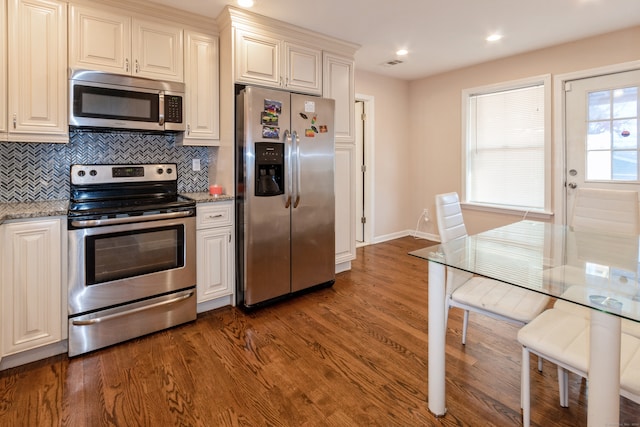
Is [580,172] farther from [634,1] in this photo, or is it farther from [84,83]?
[84,83]

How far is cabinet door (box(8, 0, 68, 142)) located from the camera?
216cm

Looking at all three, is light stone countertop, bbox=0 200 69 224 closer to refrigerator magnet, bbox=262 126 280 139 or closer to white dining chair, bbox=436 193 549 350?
refrigerator magnet, bbox=262 126 280 139

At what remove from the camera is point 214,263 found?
2809mm

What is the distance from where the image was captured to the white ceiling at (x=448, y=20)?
2801 mm

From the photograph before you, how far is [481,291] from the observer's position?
1968 millimetres

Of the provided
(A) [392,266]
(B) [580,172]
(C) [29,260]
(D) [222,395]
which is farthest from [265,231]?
(B) [580,172]

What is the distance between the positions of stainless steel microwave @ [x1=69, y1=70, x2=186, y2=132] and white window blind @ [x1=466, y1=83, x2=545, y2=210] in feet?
12.2

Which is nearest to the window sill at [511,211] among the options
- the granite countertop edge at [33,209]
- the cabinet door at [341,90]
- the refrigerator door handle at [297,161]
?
the cabinet door at [341,90]

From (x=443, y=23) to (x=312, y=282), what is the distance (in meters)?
2.67

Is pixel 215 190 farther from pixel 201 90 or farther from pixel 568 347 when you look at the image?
pixel 568 347

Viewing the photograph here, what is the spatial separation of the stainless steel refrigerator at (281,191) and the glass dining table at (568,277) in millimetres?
1414

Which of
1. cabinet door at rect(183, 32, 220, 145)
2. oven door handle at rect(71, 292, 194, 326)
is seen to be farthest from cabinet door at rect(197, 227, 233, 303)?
cabinet door at rect(183, 32, 220, 145)

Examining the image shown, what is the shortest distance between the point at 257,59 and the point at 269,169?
3.05 feet

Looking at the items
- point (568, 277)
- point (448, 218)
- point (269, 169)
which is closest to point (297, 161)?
point (269, 169)
